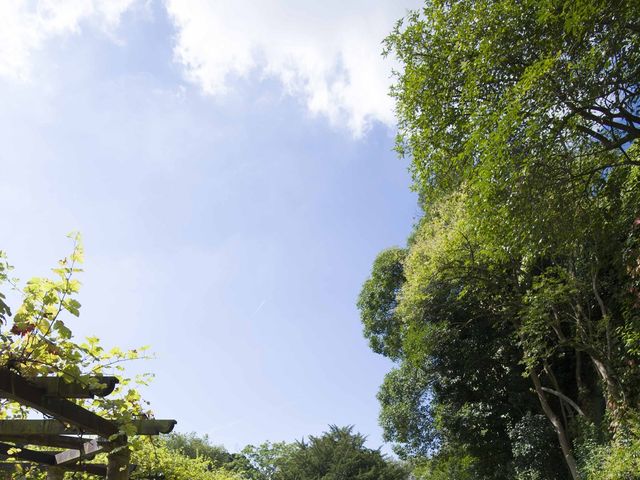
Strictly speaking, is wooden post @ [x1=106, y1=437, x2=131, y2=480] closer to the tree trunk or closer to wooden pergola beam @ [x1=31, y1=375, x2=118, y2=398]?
wooden pergola beam @ [x1=31, y1=375, x2=118, y2=398]

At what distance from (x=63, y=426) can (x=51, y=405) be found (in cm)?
93

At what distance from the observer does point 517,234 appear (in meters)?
7.52

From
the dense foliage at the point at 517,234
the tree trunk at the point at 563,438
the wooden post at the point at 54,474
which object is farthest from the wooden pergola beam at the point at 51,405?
the tree trunk at the point at 563,438

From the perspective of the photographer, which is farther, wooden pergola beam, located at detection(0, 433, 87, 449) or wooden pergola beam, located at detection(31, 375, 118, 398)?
wooden pergola beam, located at detection(0, 433, 87, 449)

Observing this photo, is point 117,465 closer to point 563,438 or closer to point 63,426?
point 63,426

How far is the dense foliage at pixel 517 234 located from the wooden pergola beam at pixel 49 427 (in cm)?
498

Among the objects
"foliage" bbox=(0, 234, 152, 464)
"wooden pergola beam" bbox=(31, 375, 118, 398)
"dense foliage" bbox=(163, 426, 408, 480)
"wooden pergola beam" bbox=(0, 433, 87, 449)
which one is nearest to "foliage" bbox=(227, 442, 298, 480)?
"dense foliage" bbox=(163, 426, 408, 480)

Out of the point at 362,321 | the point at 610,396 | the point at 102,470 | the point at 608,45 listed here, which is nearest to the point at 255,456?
the point at 362,321

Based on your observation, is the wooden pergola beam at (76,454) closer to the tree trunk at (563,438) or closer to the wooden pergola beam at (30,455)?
the wooden pergola beam at (30,455)

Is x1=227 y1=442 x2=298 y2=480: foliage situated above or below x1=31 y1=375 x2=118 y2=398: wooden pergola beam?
above

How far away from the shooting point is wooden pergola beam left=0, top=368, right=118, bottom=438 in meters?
2.82

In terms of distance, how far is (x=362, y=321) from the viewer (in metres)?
18.8

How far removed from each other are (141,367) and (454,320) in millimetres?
12774

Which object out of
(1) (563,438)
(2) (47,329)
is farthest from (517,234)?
(1) (563,438)
